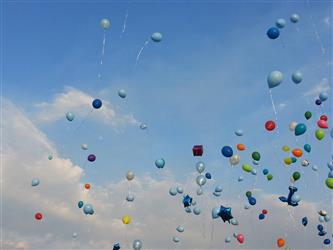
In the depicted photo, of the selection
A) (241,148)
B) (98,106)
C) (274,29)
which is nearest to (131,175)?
(98,106)

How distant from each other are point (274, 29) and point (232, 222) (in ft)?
27.5

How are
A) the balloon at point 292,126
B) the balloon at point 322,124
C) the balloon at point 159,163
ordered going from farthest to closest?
1. the balloon at point 159,163
2. the balloon at point 292,126
3. the balloon at point 322,124

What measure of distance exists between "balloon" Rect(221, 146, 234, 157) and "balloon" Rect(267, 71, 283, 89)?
3.40m

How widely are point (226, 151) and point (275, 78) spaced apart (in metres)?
3.70

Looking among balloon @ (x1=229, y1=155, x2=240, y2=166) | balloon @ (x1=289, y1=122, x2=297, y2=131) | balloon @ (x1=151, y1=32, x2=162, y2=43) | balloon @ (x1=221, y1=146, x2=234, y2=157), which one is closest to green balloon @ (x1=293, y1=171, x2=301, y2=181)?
balloon @ (x1=289, y1=122, x2=297, y2=131)

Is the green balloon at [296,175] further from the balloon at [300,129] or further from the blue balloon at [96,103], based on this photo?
the blue balloon at [96,103]

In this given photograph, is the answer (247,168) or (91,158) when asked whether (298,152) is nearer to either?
(247,168)

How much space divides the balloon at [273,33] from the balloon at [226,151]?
14.3ft

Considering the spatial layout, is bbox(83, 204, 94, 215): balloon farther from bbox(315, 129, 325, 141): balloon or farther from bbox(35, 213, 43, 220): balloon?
bbox(315, 129, 325, 141): balloon

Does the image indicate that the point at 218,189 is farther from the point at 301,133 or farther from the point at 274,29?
the point at 274,29

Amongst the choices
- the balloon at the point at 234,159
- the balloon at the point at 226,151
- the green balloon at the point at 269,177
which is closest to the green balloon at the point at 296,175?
the green balloon at the point at 269,177

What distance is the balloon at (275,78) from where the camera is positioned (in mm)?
13148

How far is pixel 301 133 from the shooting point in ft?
48.7

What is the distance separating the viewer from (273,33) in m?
13.4
